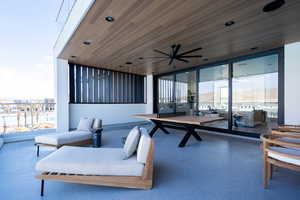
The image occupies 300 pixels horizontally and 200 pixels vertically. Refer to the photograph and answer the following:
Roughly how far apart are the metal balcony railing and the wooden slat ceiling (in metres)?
2.23

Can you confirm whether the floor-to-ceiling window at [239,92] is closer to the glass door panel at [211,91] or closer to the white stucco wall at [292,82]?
the glass door panel at [211,91]

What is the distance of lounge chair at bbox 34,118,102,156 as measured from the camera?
9.05ft

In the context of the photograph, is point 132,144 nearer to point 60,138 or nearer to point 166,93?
point 60,138

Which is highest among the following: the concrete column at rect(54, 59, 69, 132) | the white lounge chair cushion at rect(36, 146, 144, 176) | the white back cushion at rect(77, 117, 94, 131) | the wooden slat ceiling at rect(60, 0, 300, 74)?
the wooden slat ceiling at rect(60, 0, 300, 74)

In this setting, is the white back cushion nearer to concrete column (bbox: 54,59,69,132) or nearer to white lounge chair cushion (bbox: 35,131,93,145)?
white lounge chair cushion (bbox: 35,131,93,145)

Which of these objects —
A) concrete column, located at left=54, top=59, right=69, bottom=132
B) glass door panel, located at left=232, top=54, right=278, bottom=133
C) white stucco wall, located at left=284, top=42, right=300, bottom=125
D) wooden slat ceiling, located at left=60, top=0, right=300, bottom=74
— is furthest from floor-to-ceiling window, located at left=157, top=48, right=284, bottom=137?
concrete column, located at left=54, top=59, right=69, bottom=132

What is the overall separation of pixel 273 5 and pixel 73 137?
169 inches

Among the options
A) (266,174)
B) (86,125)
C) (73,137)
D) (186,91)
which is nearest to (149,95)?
(186,91)

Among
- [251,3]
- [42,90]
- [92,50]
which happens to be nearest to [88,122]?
[92,50]

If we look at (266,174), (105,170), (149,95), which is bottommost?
(266,174)

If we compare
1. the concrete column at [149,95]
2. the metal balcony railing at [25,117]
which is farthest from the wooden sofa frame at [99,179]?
the concrete column at [149,95]

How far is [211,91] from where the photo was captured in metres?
5.57

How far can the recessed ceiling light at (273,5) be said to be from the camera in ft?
6.19

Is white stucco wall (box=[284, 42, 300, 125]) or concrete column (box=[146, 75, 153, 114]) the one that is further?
concrete column (box=[146, 75, 153, 114])
